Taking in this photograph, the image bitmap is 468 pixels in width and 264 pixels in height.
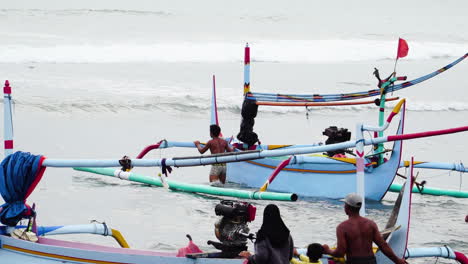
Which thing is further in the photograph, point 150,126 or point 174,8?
point 174,8

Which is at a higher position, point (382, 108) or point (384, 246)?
point (382, 108)

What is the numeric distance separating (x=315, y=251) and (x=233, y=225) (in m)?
0.76

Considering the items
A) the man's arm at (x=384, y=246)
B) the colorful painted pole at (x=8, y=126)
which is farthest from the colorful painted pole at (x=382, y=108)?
the colorful painted pole at (x=8, y=126)

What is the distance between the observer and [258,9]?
49.1 m

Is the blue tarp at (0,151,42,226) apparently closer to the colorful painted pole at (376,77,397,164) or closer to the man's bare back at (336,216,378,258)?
the man's bare back at (336,216,378,258)

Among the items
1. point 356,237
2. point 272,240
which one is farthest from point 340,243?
point 272,240

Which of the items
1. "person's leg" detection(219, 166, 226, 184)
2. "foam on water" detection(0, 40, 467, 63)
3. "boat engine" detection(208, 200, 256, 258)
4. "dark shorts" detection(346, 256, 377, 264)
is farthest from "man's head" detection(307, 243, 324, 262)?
"foam on water" detection(0, 40, 467, 63)

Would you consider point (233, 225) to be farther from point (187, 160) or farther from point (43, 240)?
point (43, 240)

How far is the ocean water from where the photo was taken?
1222 centimetres

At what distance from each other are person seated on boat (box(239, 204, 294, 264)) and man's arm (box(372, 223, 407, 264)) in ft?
3.03

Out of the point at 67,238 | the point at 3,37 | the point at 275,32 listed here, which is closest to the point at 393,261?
the point at 67,238

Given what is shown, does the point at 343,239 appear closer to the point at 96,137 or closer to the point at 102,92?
the point at 96,137

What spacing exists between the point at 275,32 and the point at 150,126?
24.0 m

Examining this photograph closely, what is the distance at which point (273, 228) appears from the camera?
244 inches
